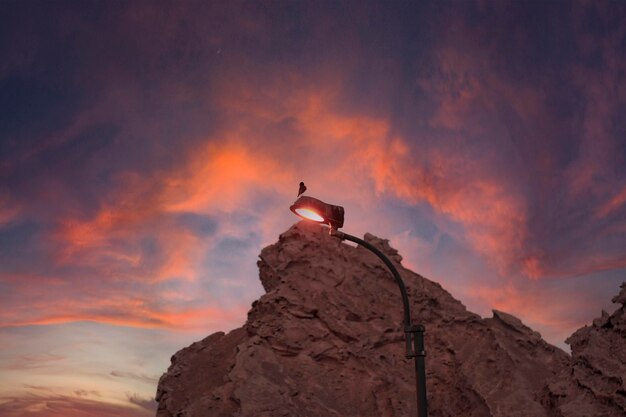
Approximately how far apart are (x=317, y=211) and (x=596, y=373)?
440 inches

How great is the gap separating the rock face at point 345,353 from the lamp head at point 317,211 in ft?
55.0

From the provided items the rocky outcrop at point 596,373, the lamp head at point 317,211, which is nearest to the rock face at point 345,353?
the rocky outcrop at point 596,373

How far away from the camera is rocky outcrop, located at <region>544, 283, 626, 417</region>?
14.5 metres

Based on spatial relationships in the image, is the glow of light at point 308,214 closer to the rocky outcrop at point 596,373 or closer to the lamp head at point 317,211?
the lamp head at point 317,211

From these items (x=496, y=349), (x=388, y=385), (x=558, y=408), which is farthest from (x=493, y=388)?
(x=558, y=408)

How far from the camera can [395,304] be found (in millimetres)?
32562

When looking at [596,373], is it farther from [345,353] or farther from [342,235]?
[345,353]

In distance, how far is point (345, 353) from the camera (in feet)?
93.9

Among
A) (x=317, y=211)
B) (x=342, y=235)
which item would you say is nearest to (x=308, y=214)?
(x=317, y=211)

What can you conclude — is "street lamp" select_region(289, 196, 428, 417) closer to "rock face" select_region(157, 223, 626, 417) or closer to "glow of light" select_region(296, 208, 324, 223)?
"glow of light" select_region(296, 208, 324, 223)

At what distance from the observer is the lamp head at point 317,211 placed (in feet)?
29.9

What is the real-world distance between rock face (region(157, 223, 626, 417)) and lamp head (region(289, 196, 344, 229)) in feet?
55.0

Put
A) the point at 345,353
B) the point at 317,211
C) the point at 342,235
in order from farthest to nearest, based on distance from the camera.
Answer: the point at 345,353
the point at 342,235
the point at 317,211

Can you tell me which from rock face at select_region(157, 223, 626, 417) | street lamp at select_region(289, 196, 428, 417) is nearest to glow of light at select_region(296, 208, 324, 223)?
street lamp at select_region(289, 196, 428, 417)
